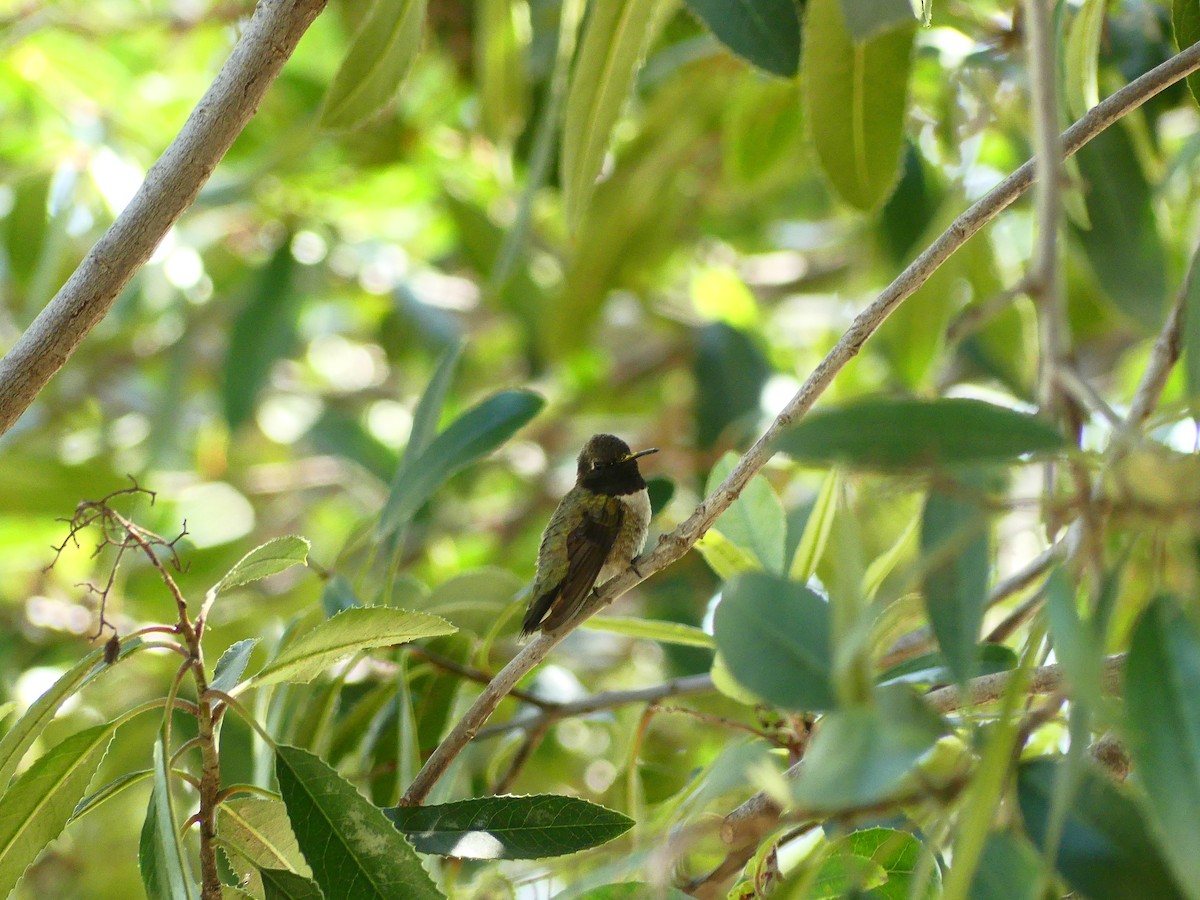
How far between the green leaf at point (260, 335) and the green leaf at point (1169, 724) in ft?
11.5

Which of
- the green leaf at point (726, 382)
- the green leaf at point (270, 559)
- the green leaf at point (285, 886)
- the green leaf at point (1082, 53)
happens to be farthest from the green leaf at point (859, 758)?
the green leaf at point (726, 382)

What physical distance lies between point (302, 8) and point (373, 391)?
4.46 m

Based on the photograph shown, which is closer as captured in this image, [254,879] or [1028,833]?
[1028,833]

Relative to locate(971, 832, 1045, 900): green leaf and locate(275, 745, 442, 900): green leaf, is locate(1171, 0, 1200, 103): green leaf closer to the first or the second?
locate(971, 832, 1045, 900): green leaf

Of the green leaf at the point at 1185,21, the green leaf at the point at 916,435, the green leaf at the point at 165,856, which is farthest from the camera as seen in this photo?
the green leaf at the point at 1185,21

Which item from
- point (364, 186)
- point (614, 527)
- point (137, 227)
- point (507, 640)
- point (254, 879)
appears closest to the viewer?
point (137, 227)

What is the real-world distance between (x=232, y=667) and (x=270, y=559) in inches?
7.8

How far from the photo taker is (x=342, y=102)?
2135 mm

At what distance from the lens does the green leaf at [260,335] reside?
4117mm

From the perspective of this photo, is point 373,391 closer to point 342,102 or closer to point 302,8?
point 342,102

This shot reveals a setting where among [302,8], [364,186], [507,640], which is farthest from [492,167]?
[302,8]

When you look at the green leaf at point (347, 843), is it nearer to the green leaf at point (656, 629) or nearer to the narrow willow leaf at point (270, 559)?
the narrow willow leaf at point (270, 559)

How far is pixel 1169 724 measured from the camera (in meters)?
0.95

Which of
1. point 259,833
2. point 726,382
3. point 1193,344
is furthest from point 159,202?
point 726,382
